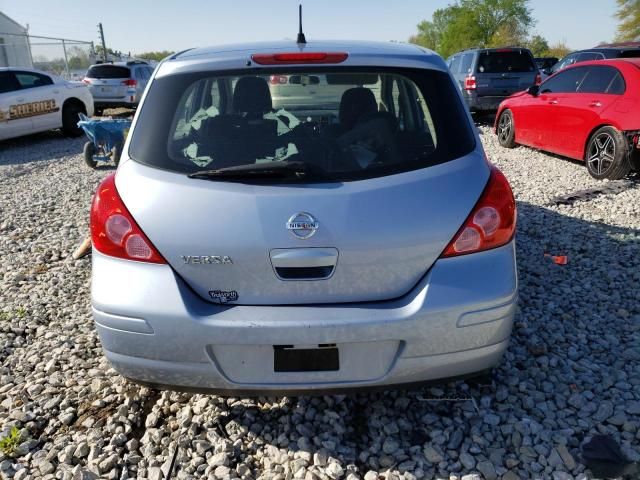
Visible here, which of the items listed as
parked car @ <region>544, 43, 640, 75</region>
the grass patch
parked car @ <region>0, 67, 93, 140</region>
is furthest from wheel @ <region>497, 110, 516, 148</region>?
parked car @ <region>0, 67, 93, 140</region>

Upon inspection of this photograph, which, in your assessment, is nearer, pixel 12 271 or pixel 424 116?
→ pixel 424 116

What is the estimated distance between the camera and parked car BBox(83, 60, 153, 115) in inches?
606

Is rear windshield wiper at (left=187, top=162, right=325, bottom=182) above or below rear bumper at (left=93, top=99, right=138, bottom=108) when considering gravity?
above

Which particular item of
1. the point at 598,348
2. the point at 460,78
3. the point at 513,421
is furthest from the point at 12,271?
the point at 460,78

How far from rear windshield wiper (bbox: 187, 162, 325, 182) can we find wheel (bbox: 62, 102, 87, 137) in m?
12.0

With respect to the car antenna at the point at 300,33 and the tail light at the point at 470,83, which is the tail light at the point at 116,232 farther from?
the tail light at the point at 470,83

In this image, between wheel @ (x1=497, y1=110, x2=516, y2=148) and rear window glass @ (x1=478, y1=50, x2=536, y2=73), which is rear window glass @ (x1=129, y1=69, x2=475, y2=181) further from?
rear window glass @ (x1=478, y1=50, x2=536, y2=73)

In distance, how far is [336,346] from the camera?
1.98m

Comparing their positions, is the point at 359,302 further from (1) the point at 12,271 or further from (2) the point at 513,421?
(1) the point at 12,271

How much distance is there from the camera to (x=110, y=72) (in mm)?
15555

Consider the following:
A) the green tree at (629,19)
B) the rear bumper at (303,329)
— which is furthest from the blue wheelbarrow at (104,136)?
the green tree at (629,19)

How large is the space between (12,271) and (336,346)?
12.5 feet

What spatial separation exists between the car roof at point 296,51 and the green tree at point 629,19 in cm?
5340

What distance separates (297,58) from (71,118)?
1200 cm
